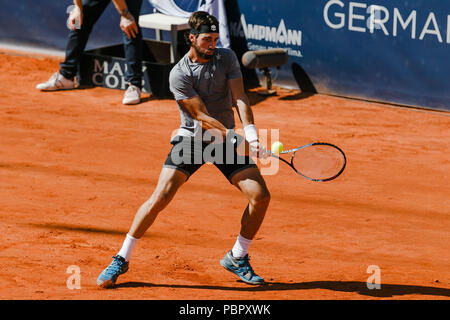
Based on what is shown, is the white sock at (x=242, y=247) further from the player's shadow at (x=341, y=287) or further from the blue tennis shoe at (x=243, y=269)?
the player's shadow at (x=341, y=287)

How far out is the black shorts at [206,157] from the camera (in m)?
5.35

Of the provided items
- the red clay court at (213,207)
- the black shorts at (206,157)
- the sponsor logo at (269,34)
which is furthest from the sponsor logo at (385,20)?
the black shorts at (206,157)

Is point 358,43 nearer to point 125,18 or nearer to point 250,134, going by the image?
point 125,18

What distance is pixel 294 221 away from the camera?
6.76 m

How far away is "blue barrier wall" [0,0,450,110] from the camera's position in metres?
9.88

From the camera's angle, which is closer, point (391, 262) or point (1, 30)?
point (391, 262)

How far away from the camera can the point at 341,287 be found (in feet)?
17.9

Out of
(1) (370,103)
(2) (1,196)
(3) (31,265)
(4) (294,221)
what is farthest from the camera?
(1) (370,103)

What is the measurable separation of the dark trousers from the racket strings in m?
4.55

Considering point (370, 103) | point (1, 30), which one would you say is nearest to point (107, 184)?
point (370, 103)

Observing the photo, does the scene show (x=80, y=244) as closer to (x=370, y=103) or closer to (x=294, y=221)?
(x=294, y=221)

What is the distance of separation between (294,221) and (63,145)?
3.17 meters

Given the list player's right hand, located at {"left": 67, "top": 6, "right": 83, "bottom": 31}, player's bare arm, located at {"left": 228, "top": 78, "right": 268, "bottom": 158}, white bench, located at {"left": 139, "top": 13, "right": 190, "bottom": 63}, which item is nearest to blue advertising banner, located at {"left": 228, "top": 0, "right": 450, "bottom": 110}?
white bench, located at {"left": 139, "top": 13, "right": 190, "bottom": 63}
